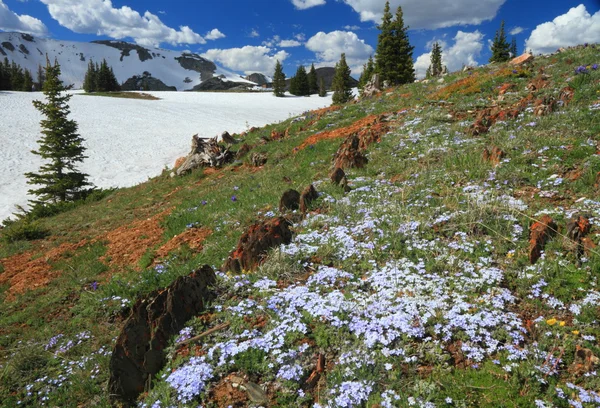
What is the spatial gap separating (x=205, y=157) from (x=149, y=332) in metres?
16.3


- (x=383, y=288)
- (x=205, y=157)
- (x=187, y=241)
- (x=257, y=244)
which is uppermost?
(x=205, y=157)

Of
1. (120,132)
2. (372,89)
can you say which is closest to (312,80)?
A: (120,132)

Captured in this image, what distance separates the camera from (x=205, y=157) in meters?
→ 20.3

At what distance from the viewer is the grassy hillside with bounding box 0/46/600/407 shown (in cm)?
387

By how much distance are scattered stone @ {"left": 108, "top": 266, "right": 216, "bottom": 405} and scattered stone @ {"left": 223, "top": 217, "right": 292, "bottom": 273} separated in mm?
823

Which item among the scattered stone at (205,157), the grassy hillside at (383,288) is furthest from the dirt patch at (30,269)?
the scattered stone at (205,157)

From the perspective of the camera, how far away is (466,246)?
19.2 ft

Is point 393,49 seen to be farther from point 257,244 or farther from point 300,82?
point 300,82

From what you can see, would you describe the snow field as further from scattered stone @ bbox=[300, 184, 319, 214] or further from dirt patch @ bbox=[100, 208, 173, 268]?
scattered stone @ bbox=[300, 184, 319, 214]

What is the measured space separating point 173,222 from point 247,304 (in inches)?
272

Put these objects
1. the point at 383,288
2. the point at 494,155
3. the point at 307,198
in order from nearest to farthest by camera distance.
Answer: the point at 383,288
the point at 494,155
the point at 307,198

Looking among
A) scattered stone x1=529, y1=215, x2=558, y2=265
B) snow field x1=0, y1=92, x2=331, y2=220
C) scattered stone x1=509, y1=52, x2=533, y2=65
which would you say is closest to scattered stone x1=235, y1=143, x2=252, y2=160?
snow field x1=0, y1=92, x2=331, y2=220

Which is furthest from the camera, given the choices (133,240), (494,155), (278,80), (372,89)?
(278,80)

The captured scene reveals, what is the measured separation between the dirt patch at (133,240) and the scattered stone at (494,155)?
31.7 ft
